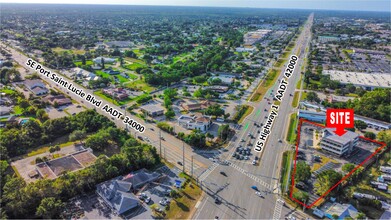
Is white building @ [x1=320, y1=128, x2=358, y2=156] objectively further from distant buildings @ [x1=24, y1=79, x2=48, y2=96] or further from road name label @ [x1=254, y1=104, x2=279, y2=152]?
distant buildings @ [x1=24, y1=79, x2=48, y2=96]

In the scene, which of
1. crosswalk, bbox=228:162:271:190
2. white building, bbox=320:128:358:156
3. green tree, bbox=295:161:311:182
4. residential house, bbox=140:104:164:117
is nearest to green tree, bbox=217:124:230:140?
crosswalk, bbox=228:162:271:190

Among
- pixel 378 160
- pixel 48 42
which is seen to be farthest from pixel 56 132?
pixel 48 42

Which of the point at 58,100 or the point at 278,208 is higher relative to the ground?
the point at 58,100

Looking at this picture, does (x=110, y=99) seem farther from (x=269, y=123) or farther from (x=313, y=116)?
(x=313, y=116)

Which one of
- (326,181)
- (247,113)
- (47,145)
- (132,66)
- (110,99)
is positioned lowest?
(47,145)

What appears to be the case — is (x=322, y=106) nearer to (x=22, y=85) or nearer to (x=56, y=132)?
(x=56, y=132)

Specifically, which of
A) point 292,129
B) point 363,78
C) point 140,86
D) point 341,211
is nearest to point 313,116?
point 292,129

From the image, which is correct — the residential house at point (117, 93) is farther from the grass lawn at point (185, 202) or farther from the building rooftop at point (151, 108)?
the grass lawn at point (185, 202)
